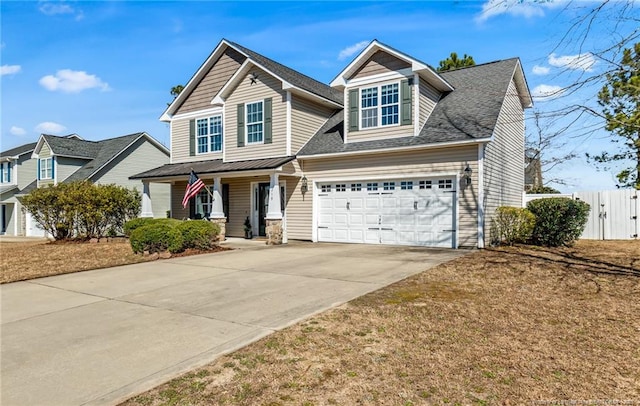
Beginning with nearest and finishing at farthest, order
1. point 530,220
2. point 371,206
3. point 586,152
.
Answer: point 530,220 < point 371,206 < point 586,152

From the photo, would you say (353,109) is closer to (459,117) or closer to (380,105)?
(380,105)

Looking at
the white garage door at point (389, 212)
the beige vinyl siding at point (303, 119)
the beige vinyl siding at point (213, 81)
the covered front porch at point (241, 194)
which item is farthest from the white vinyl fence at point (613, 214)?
the beige vinyl siding at point (213, 81)

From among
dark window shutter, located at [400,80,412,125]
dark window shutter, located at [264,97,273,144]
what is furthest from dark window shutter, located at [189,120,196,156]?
dark window shutter, located at [400,80,412,125]

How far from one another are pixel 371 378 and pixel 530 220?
37.7ft

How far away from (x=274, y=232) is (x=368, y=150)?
4412 mm

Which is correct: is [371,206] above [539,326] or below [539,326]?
above

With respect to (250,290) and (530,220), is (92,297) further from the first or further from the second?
(530,220)

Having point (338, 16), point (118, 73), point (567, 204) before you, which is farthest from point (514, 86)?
point (118, 73)

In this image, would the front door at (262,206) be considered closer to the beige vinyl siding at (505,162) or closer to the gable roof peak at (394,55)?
the gable roof peak at (394,55)

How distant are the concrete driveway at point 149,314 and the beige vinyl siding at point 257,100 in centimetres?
632

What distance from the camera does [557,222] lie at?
13.2 meters

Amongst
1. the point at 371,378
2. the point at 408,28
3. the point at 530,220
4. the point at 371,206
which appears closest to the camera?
the point at 371,378

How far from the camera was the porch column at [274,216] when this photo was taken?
47.8 feet

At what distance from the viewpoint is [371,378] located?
3.57 meters
